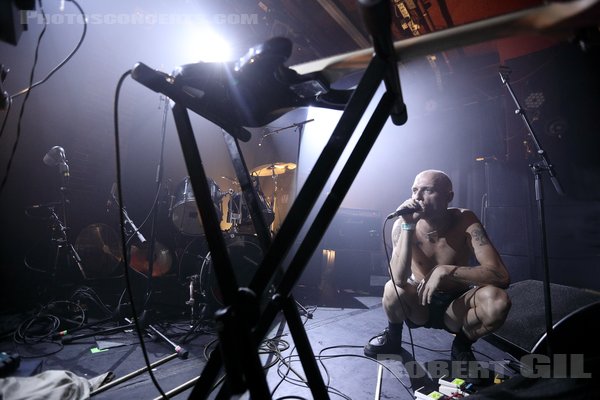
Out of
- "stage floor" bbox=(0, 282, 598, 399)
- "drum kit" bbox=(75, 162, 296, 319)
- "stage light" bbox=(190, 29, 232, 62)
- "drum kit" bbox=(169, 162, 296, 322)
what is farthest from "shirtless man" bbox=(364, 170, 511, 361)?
"stage light" bbox=(190, 29, 232, 62)

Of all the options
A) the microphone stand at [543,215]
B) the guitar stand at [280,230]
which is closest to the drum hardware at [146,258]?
the guitar stand at [280,230]

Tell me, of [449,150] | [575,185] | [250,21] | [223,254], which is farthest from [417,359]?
[449,150]

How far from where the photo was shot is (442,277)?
217cm

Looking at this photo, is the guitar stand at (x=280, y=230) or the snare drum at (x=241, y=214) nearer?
the guitar stand at (x=280, y=230)

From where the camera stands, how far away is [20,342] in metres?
2.68

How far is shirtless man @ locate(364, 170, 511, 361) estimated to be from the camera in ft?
6.96

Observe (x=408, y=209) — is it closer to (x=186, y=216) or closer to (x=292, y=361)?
(x=292, y=361)

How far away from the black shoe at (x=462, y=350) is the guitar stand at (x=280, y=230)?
205 centimetres

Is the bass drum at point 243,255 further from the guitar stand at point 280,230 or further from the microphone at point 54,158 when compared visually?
the guitar stand at point 280,230

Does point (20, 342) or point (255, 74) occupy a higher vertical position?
point (255, 74)

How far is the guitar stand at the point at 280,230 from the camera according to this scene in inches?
27.1

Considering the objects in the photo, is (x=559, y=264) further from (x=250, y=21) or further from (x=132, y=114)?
(x=132, y=114)

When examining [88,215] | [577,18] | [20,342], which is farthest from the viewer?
[88,215]

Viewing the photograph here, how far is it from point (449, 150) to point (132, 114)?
726 centimetres
